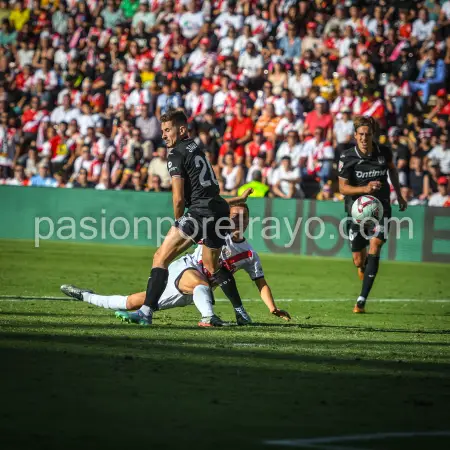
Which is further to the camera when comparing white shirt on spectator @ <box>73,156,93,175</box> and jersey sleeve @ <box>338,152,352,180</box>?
white shirt on spectator @ <box>73,156,93,175</box>

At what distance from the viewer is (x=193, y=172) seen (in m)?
10.1

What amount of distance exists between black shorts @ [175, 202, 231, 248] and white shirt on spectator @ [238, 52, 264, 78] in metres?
16.2

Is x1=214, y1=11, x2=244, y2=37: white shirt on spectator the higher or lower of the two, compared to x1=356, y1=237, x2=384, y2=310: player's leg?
higher

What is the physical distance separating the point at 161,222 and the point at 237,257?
13.8 metres

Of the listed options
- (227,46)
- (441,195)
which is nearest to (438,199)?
(441,195)

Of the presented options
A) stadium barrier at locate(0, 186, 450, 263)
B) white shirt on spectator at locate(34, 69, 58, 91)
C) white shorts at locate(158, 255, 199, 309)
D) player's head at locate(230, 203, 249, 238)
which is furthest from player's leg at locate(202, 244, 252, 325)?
white shirt on spectator at locate(34, 69, 58, 91)

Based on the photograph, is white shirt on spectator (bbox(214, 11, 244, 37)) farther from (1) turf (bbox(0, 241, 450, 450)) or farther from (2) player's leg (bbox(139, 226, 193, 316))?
(2) player's leg (bbox(139, 226, 193, 316))

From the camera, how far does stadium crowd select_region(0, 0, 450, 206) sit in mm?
23609

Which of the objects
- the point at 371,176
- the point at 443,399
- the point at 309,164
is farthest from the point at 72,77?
the point at 443,399

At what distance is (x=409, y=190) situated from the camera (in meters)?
22.2

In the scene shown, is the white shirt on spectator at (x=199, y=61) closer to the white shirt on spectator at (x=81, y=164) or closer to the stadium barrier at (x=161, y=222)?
the white shirt on spectator at (x=81, y=164)

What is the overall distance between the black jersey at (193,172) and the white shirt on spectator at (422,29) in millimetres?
15408

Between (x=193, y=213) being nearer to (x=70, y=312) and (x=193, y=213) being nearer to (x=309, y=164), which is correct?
(x=70, y=312)

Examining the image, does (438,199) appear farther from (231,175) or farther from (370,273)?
(370,273)
